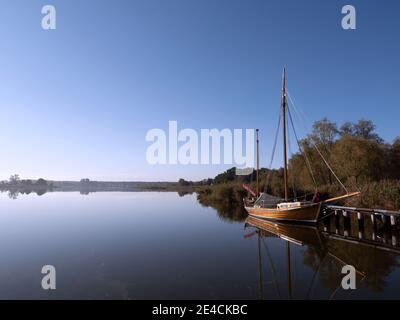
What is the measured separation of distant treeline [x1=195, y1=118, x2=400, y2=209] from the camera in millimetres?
31859

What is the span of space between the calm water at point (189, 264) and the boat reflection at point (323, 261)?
0.12ft

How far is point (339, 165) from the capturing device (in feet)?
115

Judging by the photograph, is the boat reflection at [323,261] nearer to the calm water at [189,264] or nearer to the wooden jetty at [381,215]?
the calm water at [189,264]

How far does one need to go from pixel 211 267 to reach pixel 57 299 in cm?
Answer: 599

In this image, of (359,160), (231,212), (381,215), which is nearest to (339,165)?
(359,160)

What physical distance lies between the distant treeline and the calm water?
10522mm

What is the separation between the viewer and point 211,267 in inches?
475

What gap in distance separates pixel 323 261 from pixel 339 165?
2573 centimetres

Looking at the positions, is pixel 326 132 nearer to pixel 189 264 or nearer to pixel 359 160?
pixel 359 160

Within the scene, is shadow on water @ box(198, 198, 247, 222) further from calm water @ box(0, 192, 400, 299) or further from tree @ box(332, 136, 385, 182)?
tree @ box(332, 136, 385, 182)

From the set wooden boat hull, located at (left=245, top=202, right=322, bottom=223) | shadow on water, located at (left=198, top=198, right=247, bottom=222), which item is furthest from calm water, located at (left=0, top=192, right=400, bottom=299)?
shadow on water, located at (left=198, top=198, right=247, bottom=222)

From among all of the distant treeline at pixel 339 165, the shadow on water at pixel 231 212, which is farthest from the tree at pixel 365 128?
the shadow on water at pixel 231 212
